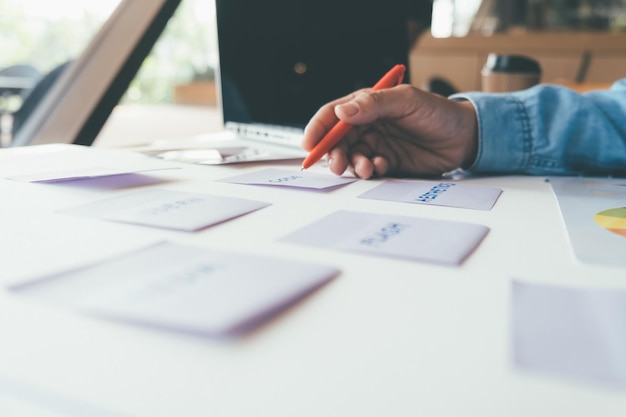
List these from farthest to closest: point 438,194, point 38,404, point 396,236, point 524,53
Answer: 1. point 524,53
2. point 438,194
3. point 396,236
4. point 38,404

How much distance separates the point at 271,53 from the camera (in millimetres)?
915

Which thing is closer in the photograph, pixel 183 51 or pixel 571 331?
pixel 571 331

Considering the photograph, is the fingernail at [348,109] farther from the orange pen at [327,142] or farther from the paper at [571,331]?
the paper at [571,331]

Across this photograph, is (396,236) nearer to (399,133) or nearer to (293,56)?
(399,133)

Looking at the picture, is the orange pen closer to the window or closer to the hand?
the hand

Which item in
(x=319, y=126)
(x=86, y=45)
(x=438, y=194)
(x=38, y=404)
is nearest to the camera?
(x=38, y=404)

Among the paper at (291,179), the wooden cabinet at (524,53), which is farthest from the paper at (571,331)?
the wooden cabinet at (524,53)

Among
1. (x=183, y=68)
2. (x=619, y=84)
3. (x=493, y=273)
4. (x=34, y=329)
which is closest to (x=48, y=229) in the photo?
(x=34, y=329)

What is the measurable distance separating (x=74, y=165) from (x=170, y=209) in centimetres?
29

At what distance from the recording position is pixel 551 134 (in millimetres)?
683

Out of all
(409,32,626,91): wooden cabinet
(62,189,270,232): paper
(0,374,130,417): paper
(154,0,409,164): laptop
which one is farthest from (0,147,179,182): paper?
(409,32,626,91): wooden cabinet

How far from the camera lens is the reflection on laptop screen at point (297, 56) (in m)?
0.91

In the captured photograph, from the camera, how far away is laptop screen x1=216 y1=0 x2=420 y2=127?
0.91m

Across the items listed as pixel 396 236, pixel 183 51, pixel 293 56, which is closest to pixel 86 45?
pixel 293 56
